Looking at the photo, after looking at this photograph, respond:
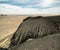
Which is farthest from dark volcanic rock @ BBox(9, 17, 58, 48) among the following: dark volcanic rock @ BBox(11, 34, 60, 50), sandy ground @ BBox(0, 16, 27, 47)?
sandy ground @ BBox(0, 16, 27, 47)

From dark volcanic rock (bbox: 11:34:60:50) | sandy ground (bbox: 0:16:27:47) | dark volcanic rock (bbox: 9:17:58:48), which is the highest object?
dark volcanic rock (bbox: 11:34:60:50)

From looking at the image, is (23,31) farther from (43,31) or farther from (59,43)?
(59,43)

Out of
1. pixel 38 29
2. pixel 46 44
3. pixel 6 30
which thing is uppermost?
pixel 46 44

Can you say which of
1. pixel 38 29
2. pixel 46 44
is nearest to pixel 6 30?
pixel 38 29

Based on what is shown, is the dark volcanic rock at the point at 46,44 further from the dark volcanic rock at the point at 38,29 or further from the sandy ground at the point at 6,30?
the sandy ground at the point at 6,30

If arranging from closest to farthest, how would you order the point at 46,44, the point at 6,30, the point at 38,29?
1. the point at 46,44
2. the point at 38,29
3. the point at 6,30

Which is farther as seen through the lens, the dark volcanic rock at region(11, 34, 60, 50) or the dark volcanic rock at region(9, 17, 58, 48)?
the dark volcanic rock at region(9, 17, 58, 48)

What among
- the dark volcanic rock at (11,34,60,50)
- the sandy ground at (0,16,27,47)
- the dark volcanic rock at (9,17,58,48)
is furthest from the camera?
the sandy ground at (0,16,27,47)

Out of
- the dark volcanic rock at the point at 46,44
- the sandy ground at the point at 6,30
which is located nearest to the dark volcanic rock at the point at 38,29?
the dark volcanic rock at the point at 46,44

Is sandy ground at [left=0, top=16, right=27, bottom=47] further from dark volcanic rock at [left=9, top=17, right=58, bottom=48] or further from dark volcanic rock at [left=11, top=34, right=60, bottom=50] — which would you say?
dark volcanic rock at [left=11, top=34, right=60, bottom=50]

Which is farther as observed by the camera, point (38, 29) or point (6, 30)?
point (6, 30)

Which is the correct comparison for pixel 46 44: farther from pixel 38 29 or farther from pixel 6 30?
pixel 6 30
